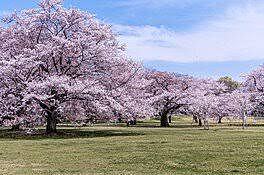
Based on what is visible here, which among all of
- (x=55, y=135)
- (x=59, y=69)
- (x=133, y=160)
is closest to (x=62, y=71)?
(x=59, y=69)

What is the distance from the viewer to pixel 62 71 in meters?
44.7

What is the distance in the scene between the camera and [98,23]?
1774 inches

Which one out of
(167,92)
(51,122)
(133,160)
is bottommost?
(133,160)

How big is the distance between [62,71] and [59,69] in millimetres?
911

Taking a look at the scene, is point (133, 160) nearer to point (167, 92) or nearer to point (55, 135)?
point (55, 135)

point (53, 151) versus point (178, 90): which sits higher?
point (178, 90)

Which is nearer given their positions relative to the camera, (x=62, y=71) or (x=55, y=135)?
(x=55, y=135)

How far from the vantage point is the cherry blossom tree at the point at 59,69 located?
136 ft

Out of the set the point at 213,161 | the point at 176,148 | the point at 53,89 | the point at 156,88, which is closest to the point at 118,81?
the point at 53,89

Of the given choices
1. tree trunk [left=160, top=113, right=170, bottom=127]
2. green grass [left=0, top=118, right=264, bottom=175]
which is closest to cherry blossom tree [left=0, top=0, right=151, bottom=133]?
green grass [left=0, top=118, right=264, bottom=175]

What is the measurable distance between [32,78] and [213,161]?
25.9m

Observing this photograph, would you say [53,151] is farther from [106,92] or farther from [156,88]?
[156,88]

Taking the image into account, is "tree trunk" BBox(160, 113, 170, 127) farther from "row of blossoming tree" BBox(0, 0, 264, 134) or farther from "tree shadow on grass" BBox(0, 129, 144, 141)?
"tree shadow on grass" BBox(0, 129, 144, 141)

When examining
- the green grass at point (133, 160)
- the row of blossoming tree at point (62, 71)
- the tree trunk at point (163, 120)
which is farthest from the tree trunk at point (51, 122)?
the tree trunk at point (163, 120)
